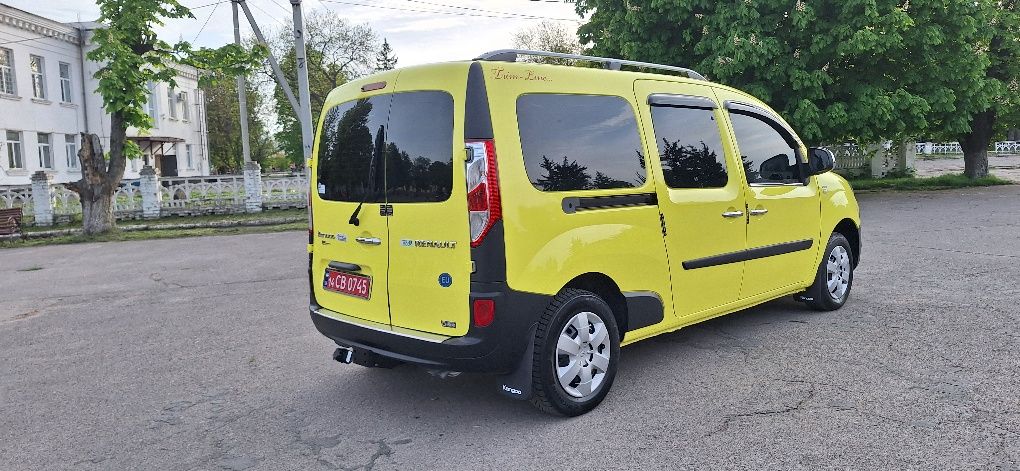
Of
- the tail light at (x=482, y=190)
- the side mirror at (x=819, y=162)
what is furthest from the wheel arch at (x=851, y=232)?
the tail light at (x=482, y=190)

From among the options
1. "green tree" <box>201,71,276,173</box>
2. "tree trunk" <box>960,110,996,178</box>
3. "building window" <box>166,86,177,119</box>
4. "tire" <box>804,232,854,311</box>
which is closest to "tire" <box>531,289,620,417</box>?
"tire" <box>804,232,854,311</box>

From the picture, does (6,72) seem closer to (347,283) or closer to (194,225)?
(194,225)

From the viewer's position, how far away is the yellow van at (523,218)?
3797mm

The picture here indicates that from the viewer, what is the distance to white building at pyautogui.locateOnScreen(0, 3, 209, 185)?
91.8 feet

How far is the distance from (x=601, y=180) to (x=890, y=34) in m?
15.5

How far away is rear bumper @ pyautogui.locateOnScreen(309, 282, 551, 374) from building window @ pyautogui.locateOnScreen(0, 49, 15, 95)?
30917mm

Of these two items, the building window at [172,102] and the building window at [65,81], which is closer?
the building window at [65,81]

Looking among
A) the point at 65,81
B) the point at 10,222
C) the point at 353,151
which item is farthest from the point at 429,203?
the point at 65,81

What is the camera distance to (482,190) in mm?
3721

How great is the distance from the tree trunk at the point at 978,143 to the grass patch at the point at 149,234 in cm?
2068

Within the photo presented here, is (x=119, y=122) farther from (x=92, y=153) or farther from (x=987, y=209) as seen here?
(x=987, y=209)

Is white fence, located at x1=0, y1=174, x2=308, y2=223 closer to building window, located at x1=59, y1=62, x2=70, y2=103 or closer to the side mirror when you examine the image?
building window, located at x1=59, y1=62, x2=70, y2=103

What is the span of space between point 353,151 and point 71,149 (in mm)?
33419

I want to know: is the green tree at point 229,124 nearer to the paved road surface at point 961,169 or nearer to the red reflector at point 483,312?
the paved road surface at point 961,169
